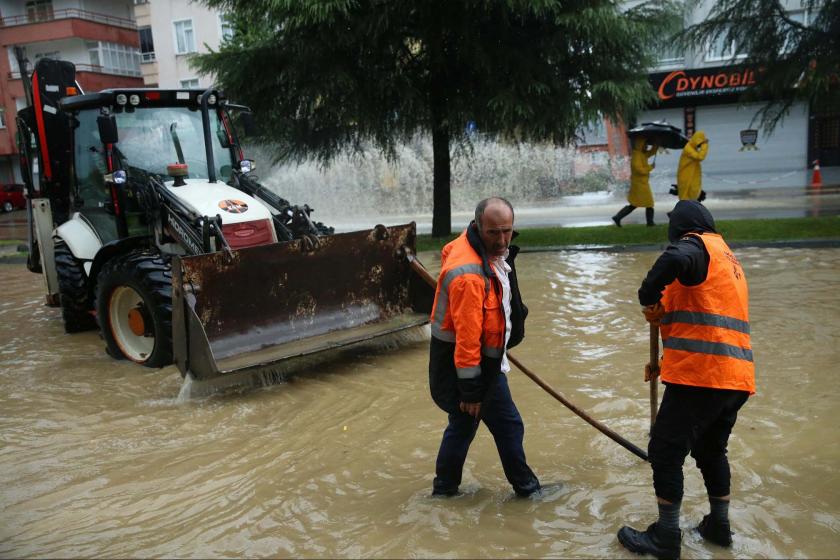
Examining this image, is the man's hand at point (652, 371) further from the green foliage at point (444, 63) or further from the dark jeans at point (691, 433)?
the green foliage at point (444, 63)

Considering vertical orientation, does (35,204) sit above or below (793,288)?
above

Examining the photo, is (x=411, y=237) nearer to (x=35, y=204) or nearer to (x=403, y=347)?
(x=403, y=347)

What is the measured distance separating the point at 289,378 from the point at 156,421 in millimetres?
1277

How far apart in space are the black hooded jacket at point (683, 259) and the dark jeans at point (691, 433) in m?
0.49

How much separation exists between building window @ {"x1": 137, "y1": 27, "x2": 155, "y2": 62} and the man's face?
39.6m

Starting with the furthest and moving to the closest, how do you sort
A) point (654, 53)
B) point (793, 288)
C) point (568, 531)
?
point (654, 53) → point (793, 288) → point (568, 531)

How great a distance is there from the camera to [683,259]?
10.7ft

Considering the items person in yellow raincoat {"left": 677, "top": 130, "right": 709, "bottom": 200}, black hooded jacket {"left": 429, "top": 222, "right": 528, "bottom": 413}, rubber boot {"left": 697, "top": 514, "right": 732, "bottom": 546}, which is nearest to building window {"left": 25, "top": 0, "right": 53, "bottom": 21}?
person in yellow raincoat {"left": 677, "top": 130, "right": 709, "bottom": 200}

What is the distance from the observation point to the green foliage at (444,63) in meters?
12.2

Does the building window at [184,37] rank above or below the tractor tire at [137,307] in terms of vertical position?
above

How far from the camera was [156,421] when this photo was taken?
18.1ft

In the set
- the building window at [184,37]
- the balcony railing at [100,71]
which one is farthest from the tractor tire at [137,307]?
the balcony railing at [100,71]

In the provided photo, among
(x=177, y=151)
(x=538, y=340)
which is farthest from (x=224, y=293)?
(x=538, y=340)

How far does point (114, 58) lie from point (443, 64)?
33.2m
